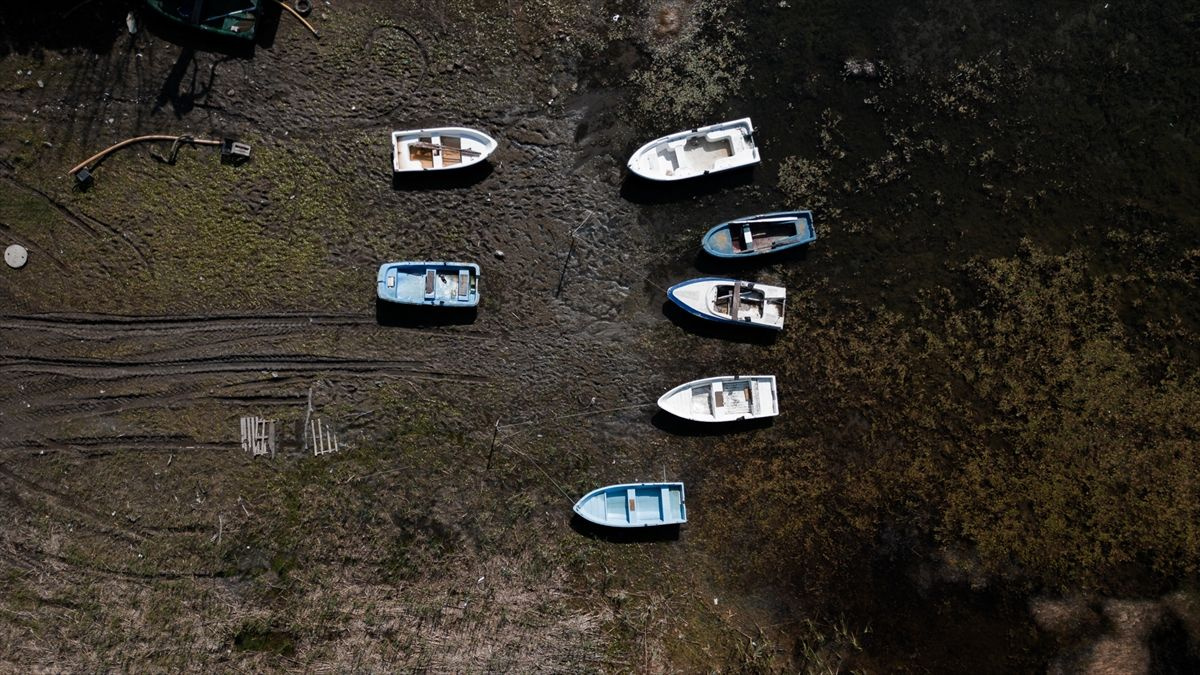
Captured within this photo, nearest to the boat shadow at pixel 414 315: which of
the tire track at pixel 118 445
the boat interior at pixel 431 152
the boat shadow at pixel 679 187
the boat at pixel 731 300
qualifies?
the boat interior at pixel 431 152

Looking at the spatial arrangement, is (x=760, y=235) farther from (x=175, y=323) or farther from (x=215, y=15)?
(x=175, y=323)

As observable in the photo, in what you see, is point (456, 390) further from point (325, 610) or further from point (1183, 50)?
point (1183, 50)

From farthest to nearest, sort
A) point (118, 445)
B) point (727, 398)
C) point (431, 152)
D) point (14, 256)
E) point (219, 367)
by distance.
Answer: point (727, 398), point (431, 152), point (219, 367), point (118, 445), point (14, 256)

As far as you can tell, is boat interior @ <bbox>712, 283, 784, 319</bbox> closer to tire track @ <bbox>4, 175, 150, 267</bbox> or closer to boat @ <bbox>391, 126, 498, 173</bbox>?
boat @ <bbox>391, 126, 498, 173</bbox>

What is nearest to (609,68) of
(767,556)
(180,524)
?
(767,556)

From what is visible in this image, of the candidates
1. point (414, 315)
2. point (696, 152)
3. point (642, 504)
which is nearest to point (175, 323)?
point (414, 315)

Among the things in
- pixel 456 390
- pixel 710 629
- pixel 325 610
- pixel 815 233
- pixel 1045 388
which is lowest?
pixel 710 629
